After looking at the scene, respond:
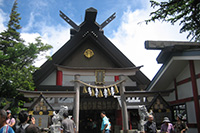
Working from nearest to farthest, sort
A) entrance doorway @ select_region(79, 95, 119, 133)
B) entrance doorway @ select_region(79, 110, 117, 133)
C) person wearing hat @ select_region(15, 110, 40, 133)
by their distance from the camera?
person wearing hat @ select_region(15, 110, 40, 133)
entrance doorway @ select_region(79, 95, 119, 133)
entrance doorway @ select_region(79, 110, 117, 133)

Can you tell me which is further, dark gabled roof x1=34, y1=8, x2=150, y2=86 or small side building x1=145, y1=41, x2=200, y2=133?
dark gabled roof x1=34, y1=8, x2=150, y2=86

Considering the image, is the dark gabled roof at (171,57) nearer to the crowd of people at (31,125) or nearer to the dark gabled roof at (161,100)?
the dark gabled roof at (161,100)

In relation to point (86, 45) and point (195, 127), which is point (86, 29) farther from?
point (195, 127)

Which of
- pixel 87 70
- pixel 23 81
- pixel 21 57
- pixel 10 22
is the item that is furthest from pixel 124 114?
pixel 10 22

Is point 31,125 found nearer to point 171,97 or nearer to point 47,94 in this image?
point 47,94

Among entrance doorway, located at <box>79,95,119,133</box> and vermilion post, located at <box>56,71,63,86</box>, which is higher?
vermilion post, located at <box>56,71,63,86</box>

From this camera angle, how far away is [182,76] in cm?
909

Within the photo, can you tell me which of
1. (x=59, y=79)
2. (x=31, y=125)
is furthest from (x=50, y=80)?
(x=31, y=125)

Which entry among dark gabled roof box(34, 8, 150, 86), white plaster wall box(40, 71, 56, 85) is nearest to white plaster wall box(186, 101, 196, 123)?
dark gabled roof box(34, 8, 150, 86)

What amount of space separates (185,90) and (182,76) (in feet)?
2.38

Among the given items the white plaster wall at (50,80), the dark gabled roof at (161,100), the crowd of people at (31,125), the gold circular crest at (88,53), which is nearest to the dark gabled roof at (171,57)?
the dark gabled roof at (161,100)

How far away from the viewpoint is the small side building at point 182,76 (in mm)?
7863

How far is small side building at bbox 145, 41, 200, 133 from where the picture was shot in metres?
7.86

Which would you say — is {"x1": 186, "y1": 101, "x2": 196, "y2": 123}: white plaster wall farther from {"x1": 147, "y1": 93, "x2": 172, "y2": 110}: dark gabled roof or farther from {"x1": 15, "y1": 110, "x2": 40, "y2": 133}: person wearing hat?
{"x1": 15, "y1": 110, "x2": 40, "y2": 133}: person wearing hat
